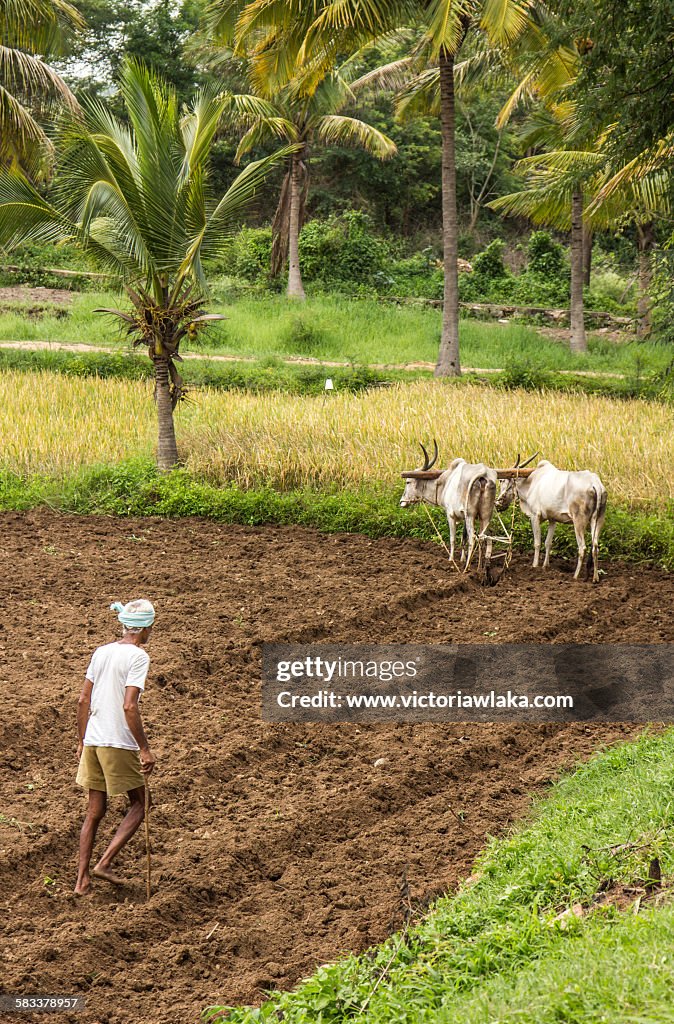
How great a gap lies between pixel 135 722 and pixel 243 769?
149 centimetres

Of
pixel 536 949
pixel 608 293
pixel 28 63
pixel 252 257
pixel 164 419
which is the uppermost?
pixel 28 63

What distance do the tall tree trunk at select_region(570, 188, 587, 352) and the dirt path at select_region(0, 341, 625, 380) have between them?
1493 mm

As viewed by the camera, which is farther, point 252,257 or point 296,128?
point 252,257

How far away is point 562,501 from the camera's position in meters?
9.12

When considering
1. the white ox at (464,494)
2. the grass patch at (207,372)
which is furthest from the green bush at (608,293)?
the white ox at (464,494)

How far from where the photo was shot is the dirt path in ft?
65.8

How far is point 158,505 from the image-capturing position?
37.7 feet

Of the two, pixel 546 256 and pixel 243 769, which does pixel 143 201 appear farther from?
pixel 546 256

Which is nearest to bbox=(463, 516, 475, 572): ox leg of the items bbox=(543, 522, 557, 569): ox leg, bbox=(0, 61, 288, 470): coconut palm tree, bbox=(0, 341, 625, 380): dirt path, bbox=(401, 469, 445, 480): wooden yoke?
bbox=(401, 469, 445, 480): wooden yoke

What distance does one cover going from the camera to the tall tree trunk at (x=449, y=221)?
58.1 ft

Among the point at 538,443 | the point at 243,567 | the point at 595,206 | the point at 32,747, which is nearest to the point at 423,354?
the point at 595,206

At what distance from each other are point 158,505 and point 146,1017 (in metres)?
7.85

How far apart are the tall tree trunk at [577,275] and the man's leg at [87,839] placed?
17.9 metres

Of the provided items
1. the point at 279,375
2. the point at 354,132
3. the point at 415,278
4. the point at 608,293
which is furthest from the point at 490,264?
the point at 279,375
